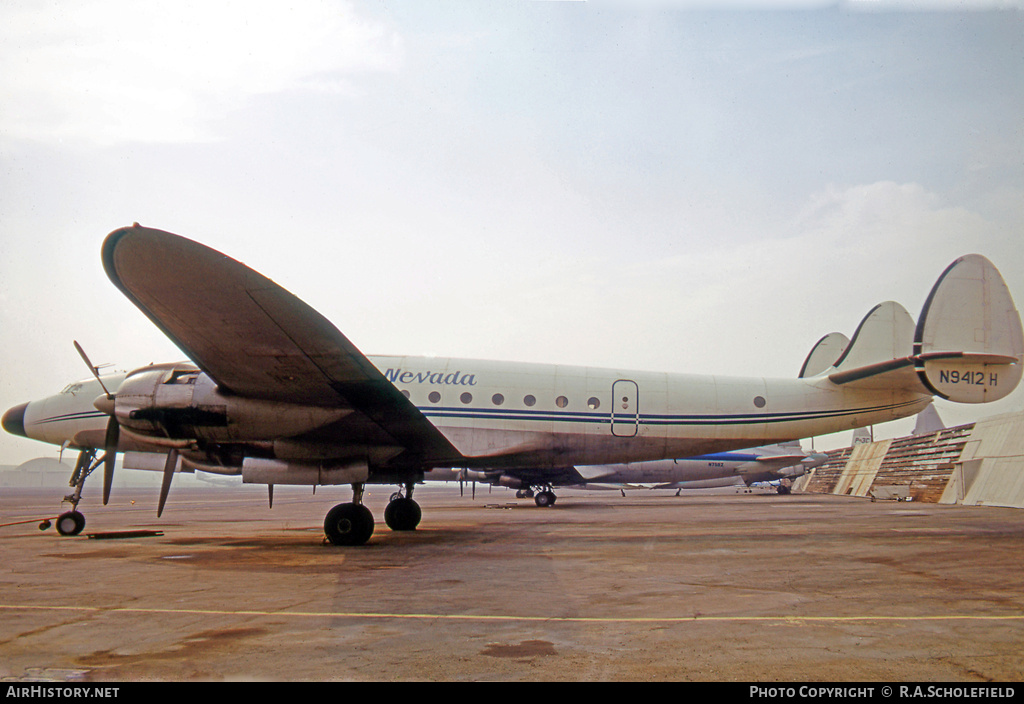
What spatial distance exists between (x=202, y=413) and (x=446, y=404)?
4776 mm

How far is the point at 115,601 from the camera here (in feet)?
20.9

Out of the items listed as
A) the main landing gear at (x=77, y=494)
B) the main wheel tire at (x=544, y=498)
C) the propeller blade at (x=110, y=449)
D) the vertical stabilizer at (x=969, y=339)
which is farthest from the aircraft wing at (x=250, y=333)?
the main wheel tire at (x=544, y=498)

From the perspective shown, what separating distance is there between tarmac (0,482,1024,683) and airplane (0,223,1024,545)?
1.85m

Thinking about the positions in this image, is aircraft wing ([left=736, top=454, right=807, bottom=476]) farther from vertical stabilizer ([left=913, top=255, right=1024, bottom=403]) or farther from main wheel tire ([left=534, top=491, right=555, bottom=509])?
vertical stabilizer ([left=913, top=255, right=1024, bottom=403])

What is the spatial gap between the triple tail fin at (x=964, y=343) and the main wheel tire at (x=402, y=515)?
10560 mm

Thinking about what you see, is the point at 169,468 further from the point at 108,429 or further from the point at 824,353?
the point at 824,353

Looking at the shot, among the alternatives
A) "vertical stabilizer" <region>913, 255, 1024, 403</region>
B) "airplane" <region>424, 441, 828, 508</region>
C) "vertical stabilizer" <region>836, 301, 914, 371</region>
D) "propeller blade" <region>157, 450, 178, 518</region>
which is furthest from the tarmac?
"airplane" <region>424, 441, 828, 508</region>

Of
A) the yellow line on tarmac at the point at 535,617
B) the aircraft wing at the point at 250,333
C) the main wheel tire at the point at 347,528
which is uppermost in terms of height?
the aircraft wing at the point at 250,333

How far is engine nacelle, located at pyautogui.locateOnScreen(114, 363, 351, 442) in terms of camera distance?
36.8 feet

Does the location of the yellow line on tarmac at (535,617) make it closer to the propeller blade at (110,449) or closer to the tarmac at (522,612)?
the tarmac at (522,612)

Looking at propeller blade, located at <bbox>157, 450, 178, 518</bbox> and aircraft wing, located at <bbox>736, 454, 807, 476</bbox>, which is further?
aircraft wing, located at <bbox>736, 454, 807, 476</bbox>

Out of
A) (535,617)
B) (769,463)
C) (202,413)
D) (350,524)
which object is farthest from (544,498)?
(535,617)

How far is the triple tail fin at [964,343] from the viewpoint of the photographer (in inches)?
532

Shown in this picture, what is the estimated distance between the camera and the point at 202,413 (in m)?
11.3
